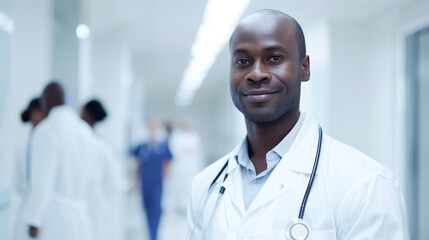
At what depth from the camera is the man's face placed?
94cm

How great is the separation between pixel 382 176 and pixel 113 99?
4060 millimetres

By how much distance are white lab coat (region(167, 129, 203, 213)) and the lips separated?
18.9 ft

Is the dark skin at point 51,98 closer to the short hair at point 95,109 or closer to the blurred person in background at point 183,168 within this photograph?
the short hair at point 95,109

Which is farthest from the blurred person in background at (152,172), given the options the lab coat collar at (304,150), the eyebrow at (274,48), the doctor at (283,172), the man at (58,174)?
the eyebrow at (274,48)

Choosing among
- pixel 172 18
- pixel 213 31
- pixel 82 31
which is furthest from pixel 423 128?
pixel 82 31

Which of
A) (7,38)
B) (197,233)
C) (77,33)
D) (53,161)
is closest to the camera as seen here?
(197,233)

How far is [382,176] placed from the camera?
2.81 feet

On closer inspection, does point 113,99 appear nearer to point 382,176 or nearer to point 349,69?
point 349,69

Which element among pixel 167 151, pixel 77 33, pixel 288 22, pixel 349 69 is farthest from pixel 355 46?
pixel 288 22

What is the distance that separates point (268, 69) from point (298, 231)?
33cm

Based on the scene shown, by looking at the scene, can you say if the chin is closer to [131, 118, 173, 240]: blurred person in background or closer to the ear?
the ear

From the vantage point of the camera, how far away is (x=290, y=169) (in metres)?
0.96

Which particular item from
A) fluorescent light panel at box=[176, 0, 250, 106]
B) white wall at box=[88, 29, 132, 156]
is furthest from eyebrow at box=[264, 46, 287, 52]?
white wall at box=[88, 29, 132, 156]

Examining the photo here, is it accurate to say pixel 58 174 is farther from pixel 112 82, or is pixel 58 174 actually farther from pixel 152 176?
pixel 112 82
